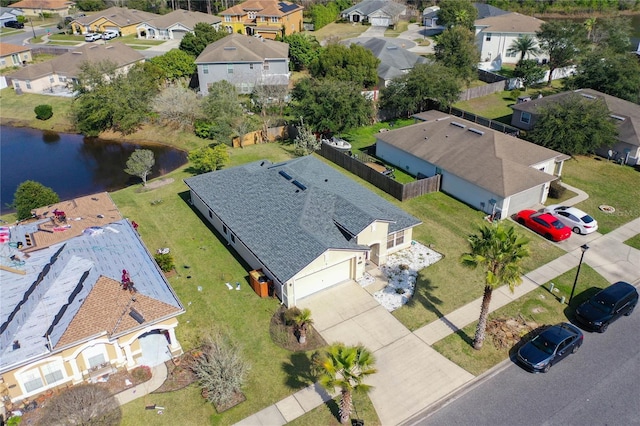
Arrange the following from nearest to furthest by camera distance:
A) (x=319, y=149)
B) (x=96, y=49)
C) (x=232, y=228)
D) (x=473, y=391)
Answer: (x=473, y=391), (x=232, y=228), (x=319, y=149), (x=96, y=49)

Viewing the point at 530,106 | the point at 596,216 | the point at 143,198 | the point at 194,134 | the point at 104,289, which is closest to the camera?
the point at 104,289

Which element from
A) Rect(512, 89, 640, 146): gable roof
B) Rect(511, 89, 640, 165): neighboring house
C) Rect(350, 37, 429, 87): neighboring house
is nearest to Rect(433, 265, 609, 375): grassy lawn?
Rect(511, 89, 640, 165): neighboring house

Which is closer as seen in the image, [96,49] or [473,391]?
[473,391]

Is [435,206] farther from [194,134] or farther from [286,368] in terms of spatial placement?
[194,134]

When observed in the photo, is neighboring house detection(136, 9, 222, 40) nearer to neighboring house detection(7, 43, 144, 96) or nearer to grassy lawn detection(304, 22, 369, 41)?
grassy lawn detection(304, 22, 369, 41)

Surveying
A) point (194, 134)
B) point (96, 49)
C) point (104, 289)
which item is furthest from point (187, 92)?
point (104, 289)

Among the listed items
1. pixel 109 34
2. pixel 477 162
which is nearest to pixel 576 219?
pixel 477 162

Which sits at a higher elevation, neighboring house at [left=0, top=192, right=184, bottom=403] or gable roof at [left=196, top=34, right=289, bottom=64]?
gable roof at [left=196, top=34, right=289, bottom=64]

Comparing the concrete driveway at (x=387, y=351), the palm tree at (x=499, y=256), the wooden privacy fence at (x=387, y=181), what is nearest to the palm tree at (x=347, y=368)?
the concrete driveway at (x=387, y=351)
